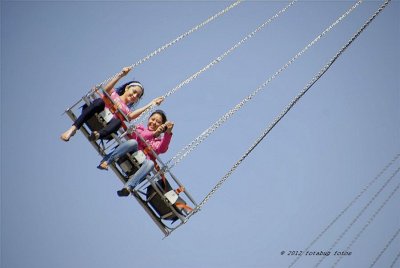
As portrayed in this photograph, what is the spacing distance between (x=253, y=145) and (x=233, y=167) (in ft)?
1.55

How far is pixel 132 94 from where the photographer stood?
989cm

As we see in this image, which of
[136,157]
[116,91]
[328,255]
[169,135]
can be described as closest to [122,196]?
[136,157]

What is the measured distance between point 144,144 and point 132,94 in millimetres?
926

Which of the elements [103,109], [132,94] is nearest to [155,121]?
[132,94]

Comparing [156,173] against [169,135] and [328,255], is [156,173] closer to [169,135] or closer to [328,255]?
[169,135]

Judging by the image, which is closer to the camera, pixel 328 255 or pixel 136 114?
pixel 136 114

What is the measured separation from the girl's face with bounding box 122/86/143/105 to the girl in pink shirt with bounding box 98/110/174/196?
1.34ft

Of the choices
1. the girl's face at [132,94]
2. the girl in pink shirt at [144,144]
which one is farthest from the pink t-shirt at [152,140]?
the girl's face at [132,94]

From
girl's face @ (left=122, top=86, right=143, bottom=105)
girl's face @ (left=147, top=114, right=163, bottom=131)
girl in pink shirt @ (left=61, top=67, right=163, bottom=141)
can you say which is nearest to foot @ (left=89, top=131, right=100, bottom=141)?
girl in pink shirt @ (left=61, top=67, right=163, bottom=141)

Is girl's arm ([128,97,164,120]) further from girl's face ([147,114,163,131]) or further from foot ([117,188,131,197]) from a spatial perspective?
foot ([117,188,131,197])

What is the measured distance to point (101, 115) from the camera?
9.47 meters

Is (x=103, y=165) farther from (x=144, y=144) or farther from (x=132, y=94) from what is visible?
(x=132, y=94)

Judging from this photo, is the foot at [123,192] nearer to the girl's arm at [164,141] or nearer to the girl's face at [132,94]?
the girl's arm at [164,141]

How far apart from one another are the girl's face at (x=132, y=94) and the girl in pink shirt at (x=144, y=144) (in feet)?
1.34
